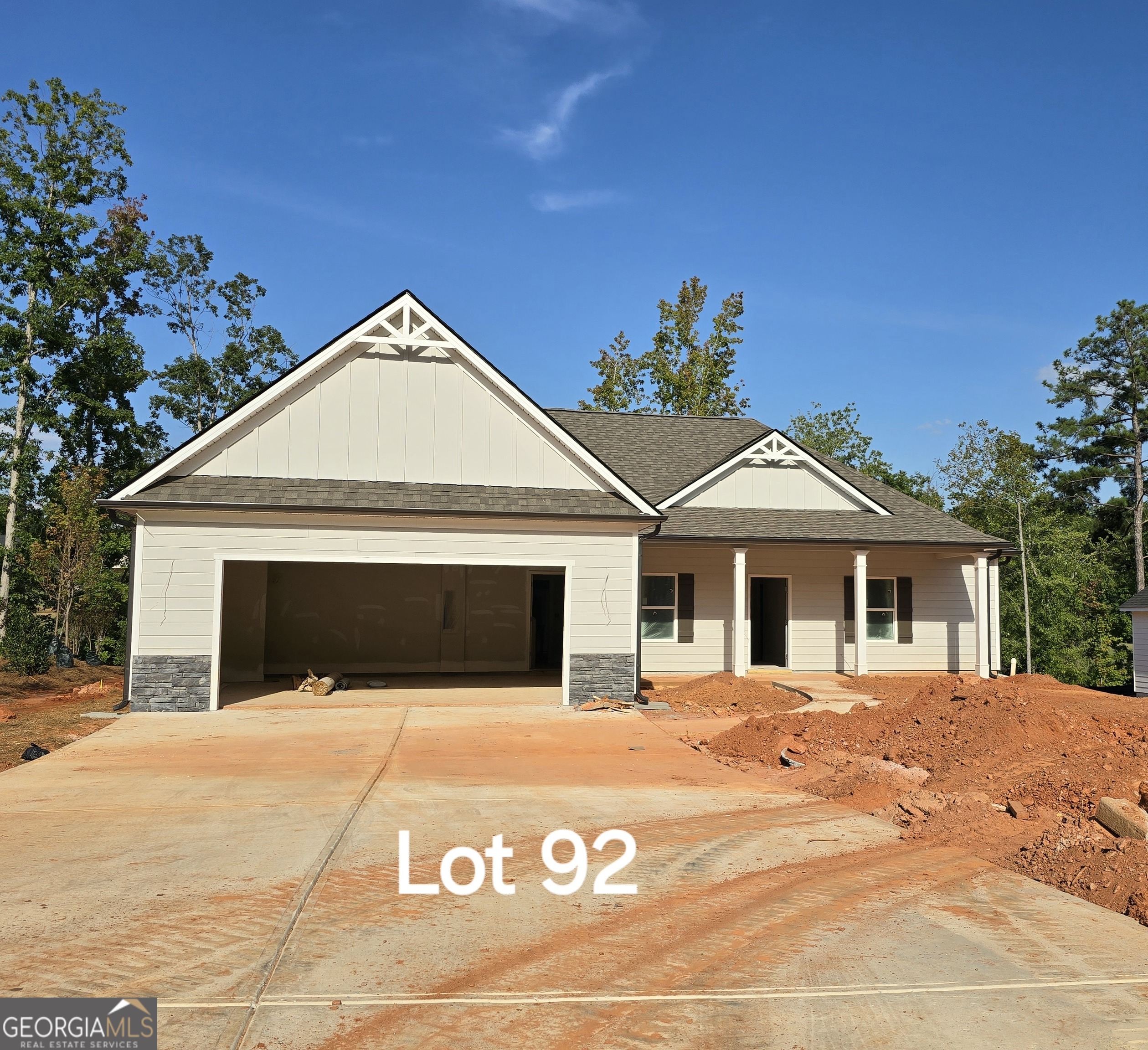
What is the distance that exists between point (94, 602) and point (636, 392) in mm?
28720

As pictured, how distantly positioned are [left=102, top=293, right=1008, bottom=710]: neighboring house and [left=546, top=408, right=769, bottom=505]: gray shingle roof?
10 cm

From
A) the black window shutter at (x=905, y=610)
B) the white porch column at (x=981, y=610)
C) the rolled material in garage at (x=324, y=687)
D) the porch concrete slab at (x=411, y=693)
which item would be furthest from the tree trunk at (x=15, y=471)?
Result: the white porch column at (x=981, y=610)

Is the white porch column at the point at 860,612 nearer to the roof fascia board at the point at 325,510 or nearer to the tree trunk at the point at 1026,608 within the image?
the roof fascia board at the point at 325,510

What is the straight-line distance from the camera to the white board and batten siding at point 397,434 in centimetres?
1435

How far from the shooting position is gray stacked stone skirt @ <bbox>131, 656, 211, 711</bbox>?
1322 centimetres

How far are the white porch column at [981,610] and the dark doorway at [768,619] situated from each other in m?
4.17

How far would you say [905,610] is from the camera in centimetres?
2025

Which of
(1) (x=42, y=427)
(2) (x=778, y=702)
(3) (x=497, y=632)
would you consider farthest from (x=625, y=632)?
(1) (x=42, y=427)

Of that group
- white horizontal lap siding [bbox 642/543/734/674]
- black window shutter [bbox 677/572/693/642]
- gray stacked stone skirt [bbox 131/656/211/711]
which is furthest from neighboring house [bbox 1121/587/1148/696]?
gray stacked stone skirt [bbox 131/656/211/711]

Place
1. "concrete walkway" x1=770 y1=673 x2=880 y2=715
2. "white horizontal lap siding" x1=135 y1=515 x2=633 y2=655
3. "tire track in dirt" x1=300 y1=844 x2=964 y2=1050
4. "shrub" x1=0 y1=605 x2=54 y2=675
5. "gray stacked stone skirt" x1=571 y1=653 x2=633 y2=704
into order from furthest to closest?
"shrub" x1=0 y1=605 x2=54 y2=675, "gray stacked stone skirt" x1=571 y1=653 x2=633 y2=704, "concrete walkway" x1=770 y1=673 x2=880 y2=715, "white horizontal lap siding" x1=135 y1=515 x2=633 y2=655, "tire track in dirt" x1=300 y1=844 x2=964 y2=1050

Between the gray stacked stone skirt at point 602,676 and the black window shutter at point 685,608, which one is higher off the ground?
the black window shutter at point 685,608

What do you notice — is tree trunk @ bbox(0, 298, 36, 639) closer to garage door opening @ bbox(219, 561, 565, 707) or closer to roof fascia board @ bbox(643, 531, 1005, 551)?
garage door opening @ bbox(219, 561, 565, 707)

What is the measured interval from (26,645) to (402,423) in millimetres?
10342

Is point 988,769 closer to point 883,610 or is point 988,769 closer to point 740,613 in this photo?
point 740,613
